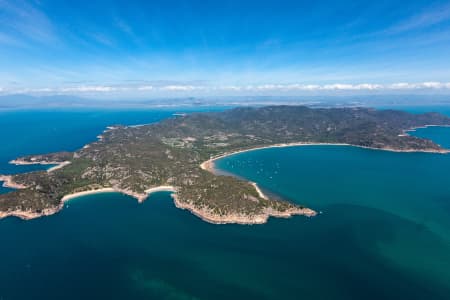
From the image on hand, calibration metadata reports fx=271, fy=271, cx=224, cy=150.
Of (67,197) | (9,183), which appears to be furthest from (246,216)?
(9,183)

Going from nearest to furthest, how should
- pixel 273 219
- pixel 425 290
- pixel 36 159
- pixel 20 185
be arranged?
pixel 425 290 → pixel 273 219 → pixel 20 185 → pixel 36 159

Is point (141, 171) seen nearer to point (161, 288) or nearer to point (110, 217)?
point (110, 217)

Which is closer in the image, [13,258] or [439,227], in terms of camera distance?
[13,258]

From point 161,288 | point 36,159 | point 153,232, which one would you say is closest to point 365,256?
point 161,288

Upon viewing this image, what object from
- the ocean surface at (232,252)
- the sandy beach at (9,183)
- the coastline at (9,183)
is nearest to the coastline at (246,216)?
the ocean surface at (232,252)

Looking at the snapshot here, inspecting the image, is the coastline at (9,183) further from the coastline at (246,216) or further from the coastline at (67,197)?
the coastline at (246,216)

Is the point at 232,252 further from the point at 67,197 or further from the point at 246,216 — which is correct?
the point at 67,197

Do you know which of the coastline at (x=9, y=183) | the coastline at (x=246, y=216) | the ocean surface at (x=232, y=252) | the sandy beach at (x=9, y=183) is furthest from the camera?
the sandy beach at (x=9, y=183)

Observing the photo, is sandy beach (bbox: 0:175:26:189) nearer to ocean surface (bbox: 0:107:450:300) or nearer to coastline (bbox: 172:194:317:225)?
ocean surface (bbox: 0:107:450:300)

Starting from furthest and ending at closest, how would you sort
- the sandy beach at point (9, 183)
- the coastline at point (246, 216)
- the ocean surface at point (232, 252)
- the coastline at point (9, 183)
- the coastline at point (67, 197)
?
the sandy beach at point (9, 183)
the coastline at point (9, 183)
the coastline at point (67, 197)
the coastline at point (246, 216)
the ocean surface at point (232, 252)
